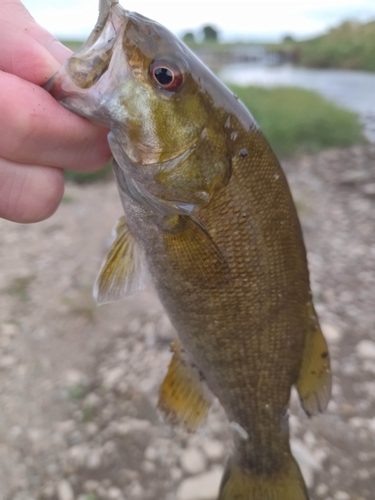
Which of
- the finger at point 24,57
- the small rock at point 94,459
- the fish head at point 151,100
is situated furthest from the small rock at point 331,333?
the finger at point 24,57

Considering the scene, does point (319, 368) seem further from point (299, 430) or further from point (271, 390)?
point (299, 430)

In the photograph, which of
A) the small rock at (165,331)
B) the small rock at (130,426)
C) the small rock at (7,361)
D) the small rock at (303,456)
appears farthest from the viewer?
the small rock at (165,331)

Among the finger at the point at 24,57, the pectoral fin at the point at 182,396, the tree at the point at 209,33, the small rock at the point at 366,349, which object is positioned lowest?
the pectoral fin at the point at 182,396

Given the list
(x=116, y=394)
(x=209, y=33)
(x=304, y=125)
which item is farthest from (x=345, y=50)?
(x=209, y=33)

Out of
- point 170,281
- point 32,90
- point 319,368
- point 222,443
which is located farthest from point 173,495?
point 32,90

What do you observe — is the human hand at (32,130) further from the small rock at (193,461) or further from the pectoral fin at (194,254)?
the small rock at (193,461)

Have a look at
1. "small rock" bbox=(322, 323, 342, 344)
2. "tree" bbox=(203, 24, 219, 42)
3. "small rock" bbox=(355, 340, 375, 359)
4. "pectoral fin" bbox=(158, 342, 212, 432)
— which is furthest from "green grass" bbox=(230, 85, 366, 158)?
"tree" bbox=(203, 24, 219, 42)

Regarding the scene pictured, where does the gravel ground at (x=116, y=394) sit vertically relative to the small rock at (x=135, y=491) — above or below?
above
